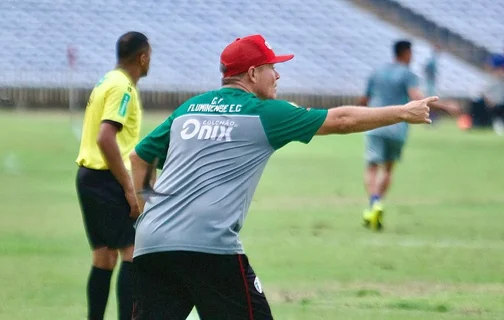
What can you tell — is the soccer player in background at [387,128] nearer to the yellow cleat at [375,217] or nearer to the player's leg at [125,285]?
the yellow cleat at [375,217]

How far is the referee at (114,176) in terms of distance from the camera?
25.6 feet

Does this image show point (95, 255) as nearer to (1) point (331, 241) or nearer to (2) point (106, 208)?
(2) point (106, 208)

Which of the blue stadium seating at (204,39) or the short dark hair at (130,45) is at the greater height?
the short dark hair at (130,45)

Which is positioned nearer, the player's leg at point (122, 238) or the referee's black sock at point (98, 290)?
the player's leg at point (122, 238)

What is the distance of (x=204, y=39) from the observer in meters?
45.7

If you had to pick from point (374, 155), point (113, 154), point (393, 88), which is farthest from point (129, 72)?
point (393, 88)

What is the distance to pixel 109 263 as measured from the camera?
819 cm

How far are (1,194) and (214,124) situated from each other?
13654 millimetres

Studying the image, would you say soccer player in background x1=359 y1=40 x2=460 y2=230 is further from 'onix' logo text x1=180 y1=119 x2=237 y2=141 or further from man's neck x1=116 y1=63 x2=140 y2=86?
'onix' logo text x1=180 y1=119 x2=237 y2=141

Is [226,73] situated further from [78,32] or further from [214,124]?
[78,32]

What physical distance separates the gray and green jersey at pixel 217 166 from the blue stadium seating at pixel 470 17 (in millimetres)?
41449

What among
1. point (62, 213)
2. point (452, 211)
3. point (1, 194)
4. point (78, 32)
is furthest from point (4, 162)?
point (78, 32)

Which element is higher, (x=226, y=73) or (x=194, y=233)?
(x=226, y=73)

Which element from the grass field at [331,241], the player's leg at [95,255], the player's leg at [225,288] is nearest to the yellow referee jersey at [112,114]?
the player's leg at [95,255]
